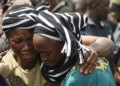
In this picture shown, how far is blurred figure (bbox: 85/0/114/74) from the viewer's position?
174 inches

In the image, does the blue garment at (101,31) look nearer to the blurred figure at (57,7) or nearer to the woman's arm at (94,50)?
the blurred figure at (57,7)

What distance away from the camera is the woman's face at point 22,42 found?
2623mm

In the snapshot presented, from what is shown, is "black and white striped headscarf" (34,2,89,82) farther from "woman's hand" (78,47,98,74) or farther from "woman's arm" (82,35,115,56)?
"woman's arm" (82,35,115,56)

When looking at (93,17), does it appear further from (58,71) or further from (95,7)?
(58,71)

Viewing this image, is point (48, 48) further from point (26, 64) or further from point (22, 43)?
point (26, 64)

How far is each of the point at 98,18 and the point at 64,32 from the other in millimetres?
2379

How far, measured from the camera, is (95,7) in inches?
185

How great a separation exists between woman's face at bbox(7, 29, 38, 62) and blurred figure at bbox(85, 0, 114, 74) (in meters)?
1.77

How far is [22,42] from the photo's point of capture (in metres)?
2.65

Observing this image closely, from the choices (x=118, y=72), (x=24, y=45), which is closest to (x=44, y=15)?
(x=24, y=45)

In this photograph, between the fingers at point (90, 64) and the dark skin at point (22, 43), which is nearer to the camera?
the fingers at point (90, 64)

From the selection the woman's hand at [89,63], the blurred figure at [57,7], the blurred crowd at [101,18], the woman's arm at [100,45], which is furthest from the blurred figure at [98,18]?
the woman's hand at [89,63]

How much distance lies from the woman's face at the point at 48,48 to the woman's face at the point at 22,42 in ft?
0.68

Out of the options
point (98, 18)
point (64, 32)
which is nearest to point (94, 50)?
point (64, 32)
